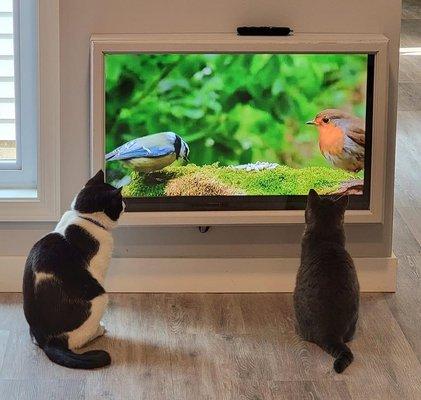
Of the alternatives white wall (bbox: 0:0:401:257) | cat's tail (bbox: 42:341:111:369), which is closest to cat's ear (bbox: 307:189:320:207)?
white wall (bbox: 0:0:401:257)

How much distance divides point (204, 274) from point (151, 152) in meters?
0.47

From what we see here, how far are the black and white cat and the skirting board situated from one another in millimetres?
394

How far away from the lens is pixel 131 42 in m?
3.24

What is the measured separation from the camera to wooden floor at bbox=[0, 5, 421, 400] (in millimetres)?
2891

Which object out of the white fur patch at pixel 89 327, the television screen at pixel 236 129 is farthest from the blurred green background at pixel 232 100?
the white fur patch at pixel 89 327

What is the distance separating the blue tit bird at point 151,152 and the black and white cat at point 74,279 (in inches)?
7.4

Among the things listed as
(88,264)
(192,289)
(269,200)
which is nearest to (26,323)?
(88,264)

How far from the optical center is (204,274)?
3561 mm

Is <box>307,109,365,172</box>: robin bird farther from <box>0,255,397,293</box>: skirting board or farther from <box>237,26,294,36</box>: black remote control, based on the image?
<box>0,255,397,293</box>: skirting board

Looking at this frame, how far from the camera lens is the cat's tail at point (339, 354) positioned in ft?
9.83

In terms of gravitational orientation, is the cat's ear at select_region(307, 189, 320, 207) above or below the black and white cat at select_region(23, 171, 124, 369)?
above

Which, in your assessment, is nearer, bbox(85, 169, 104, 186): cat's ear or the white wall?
bbox(85, 169, 104, 186): cat's ear

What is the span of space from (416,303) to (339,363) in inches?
24.7

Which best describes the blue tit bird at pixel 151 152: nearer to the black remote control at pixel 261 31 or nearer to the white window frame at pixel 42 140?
the white window frame at pixel 42 140
